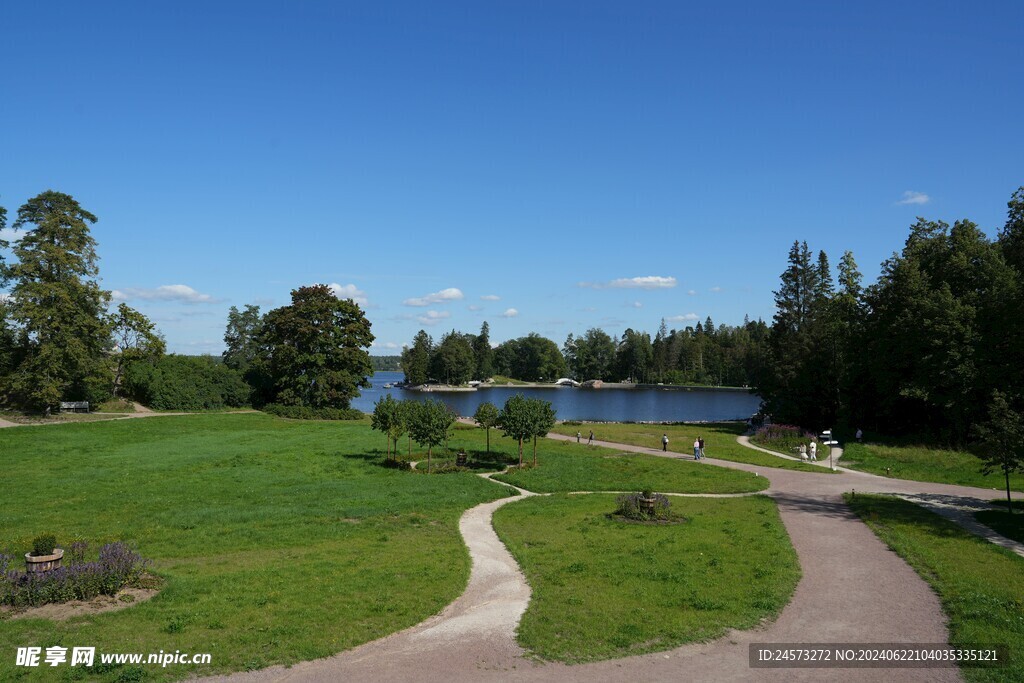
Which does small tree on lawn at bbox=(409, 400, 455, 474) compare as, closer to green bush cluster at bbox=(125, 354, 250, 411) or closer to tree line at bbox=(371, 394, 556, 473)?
tree line at bbox=(371, 394, 556, 473)

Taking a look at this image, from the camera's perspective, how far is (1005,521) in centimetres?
2159

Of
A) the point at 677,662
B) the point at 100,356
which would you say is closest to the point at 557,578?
the point at 677,662

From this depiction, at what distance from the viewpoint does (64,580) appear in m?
12.6

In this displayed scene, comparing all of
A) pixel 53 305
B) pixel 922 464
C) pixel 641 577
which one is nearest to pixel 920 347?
pixel 922 464

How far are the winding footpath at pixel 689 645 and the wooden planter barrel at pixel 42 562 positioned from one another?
240 inches

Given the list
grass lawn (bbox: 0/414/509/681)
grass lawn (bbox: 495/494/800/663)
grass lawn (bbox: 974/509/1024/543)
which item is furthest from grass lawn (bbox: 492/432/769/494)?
grass lawn (bbox: 974/509/1024/543)

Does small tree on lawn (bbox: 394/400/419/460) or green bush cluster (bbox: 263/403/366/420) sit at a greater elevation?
small tree on lawn (bbox: 394/400/419/460)

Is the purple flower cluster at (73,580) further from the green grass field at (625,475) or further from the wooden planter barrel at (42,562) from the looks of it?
the green grass field at (625,475)

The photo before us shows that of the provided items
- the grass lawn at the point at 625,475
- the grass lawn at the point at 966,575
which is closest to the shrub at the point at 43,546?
the grass lawn at the point at 966,575

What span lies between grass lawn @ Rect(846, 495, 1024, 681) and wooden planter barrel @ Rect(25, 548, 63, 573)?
55.0ft

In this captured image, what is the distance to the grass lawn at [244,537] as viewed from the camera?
11039mm

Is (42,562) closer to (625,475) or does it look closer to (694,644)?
(694,644)

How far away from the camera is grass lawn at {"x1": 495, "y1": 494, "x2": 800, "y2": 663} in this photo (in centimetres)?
1140

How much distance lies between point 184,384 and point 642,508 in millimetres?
62600
